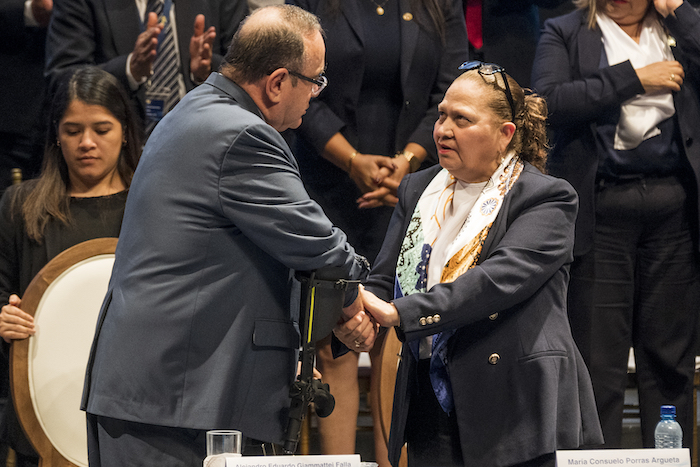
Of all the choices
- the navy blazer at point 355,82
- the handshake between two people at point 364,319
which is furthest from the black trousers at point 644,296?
the handshake between two people at point 364,319

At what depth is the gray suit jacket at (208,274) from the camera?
2.17 m

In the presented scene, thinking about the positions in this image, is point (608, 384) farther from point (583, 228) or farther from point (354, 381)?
point (354, 381)

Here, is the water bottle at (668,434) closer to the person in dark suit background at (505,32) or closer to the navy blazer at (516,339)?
the navy blazer at (516,339)

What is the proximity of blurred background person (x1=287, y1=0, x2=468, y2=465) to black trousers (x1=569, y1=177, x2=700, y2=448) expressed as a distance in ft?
2.65

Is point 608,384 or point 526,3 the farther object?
point 526,3

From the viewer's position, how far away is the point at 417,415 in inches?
102

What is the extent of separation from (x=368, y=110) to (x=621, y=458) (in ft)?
6.78

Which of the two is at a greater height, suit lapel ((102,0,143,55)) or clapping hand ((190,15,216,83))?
suit lapel ((102,0,143,55))

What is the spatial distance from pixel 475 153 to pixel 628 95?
1276 millimetres

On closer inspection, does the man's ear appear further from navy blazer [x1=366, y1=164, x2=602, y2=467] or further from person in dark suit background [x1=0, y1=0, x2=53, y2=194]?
person in dark suit background [x1=0, y1=0, x2=53, y2=194]

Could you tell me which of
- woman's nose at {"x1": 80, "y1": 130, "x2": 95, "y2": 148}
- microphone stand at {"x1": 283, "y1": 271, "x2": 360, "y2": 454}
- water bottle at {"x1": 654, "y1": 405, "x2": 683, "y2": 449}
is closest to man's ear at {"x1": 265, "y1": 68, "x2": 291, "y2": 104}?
microphone stand at {"x1": 283, "y1": 271, "x2": 360, "y2": 454}

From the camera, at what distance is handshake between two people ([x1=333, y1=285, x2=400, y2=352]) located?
246 centimetres

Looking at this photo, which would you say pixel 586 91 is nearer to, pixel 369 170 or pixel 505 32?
pixel 505 32

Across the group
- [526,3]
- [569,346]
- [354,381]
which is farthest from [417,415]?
[526,3]
